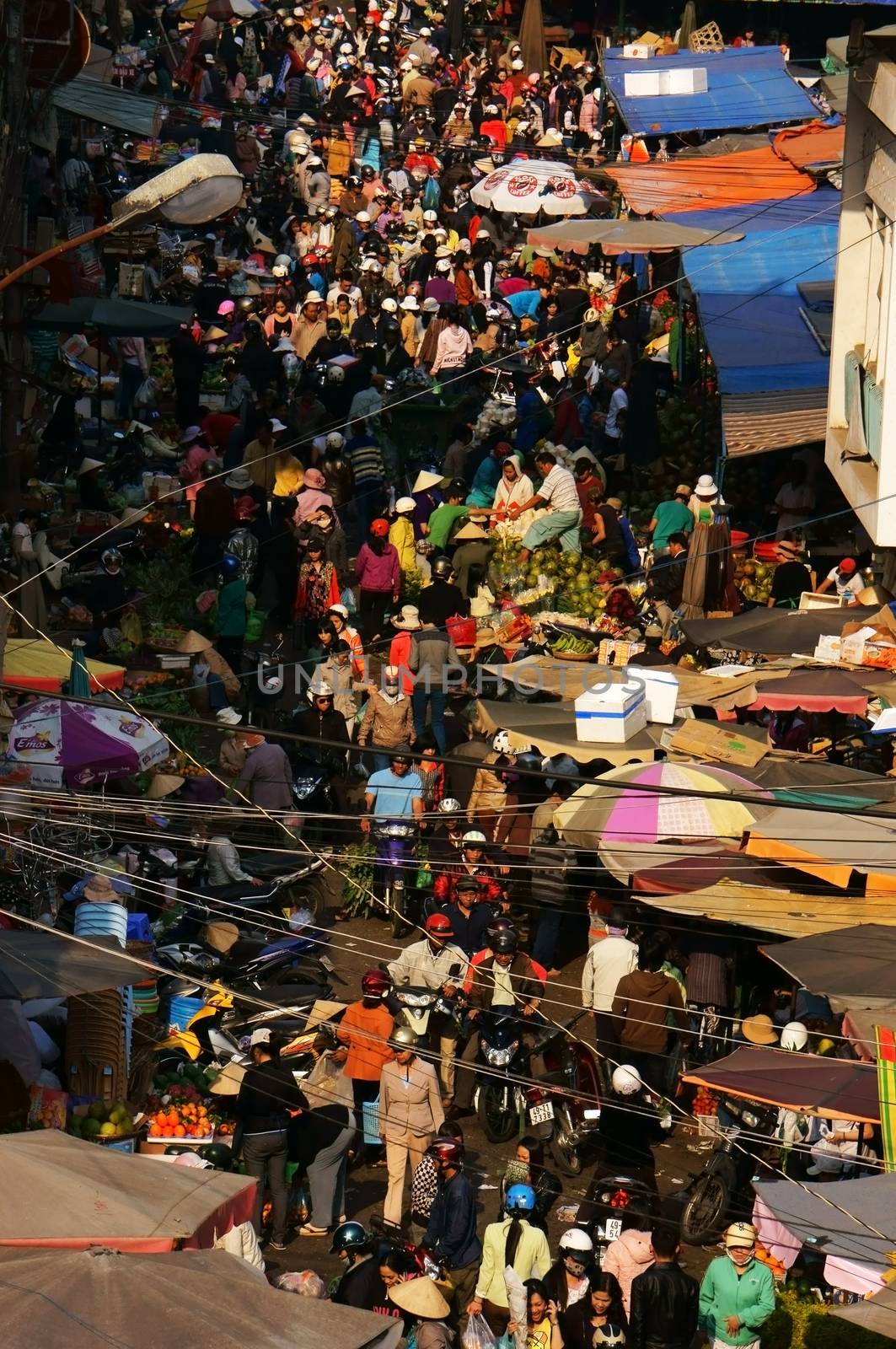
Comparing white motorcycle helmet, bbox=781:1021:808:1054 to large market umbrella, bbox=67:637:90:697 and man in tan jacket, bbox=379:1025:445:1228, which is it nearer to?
man in tan jacket, bbox=379:1025:445:1228

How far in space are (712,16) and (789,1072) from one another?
109ft

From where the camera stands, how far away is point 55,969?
12.3 metres

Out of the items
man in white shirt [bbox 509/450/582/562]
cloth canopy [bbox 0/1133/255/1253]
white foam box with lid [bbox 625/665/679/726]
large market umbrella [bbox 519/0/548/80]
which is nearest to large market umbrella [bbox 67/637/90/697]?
white foam box with lid [bbox 625/665/679/726]

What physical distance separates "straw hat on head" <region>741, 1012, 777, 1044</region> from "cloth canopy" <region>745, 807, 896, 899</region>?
931 mm

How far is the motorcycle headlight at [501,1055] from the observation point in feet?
42.7

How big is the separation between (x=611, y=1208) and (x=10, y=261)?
12.1 m

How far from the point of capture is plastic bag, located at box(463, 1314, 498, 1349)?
A: 399 inches

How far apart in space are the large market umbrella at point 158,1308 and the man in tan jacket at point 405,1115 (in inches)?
133

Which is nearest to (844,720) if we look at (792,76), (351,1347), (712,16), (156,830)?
(156,830)

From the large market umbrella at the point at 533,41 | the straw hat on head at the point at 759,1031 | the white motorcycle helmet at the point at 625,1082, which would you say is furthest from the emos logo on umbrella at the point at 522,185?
the white motorcycle helmet at the point at 625,1082

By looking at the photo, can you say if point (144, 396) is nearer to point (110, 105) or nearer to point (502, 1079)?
point (110, 105)

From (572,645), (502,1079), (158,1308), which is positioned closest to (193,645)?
(572,645)

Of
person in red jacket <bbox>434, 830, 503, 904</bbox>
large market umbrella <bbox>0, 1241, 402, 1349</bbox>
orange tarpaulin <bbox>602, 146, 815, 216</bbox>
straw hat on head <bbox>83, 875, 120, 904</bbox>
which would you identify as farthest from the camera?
orange tarpaulin <bbox>602, 146, 815, 216</bbox>

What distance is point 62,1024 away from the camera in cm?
1327
